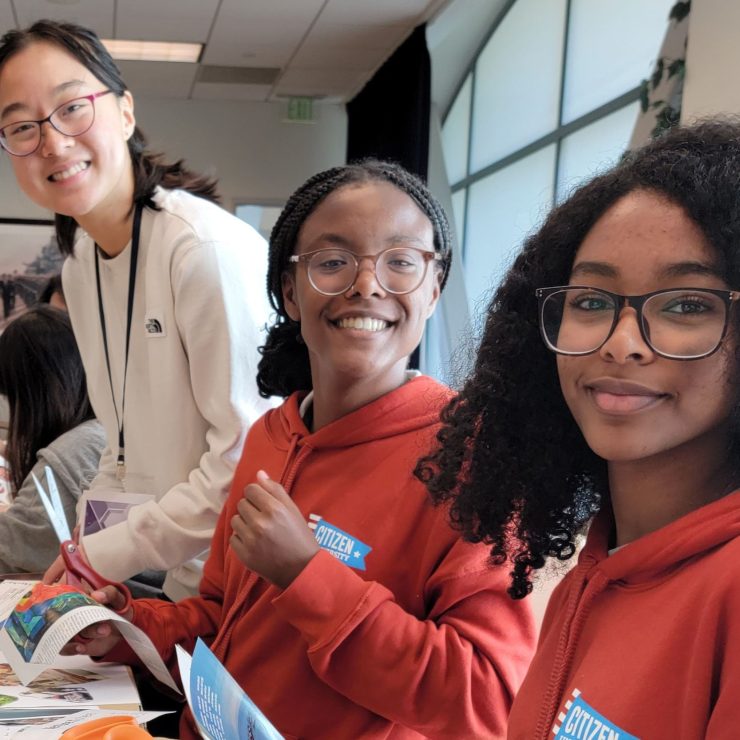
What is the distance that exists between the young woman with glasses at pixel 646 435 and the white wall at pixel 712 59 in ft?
6.95

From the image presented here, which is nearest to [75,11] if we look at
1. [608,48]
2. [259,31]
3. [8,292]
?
[259,31]

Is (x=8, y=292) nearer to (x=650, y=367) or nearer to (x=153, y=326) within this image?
(x=153, y=326)

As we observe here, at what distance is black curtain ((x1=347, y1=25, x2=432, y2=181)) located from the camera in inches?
251

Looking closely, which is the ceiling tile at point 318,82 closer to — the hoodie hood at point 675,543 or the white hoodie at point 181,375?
the white hoodie at point 181,375

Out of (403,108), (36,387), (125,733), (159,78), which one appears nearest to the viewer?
(125,733)

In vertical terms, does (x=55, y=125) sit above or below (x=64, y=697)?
above

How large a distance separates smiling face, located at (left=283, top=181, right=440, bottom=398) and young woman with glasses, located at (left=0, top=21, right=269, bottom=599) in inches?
11.2

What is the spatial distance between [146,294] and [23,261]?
256 inches

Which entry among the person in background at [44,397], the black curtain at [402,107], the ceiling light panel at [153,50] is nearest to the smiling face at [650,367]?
the person in background at [44,397]

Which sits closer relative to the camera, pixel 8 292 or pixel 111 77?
pixel 111 77

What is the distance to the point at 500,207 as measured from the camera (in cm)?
627

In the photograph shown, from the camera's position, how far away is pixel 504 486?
1089mm

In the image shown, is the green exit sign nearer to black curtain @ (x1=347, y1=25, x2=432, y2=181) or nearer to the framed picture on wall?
black curtain @ (x1=347, y1=25, x2=432, y2=181)

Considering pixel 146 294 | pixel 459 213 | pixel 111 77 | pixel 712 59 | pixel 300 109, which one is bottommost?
pixel 146 294
